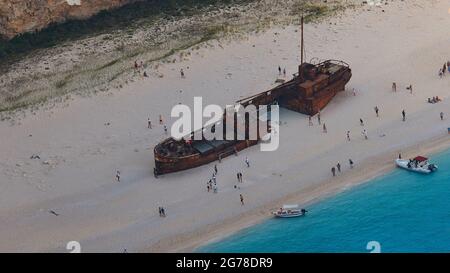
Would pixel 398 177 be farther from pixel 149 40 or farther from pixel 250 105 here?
pixel 149 40

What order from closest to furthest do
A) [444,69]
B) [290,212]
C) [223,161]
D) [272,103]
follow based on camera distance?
[290,212] < [223,161] < [272,103] < [444,69]

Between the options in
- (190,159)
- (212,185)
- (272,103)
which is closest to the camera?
(212,185)

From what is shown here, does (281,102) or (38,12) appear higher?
(38,12)

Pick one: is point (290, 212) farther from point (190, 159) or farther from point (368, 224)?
point (190, 159)

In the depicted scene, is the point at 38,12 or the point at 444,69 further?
the point at 38,12

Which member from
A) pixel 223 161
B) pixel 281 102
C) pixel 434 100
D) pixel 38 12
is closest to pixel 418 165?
pixel 434 100
